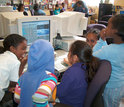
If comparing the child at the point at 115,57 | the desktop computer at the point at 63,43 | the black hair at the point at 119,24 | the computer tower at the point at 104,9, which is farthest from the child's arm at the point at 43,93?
the computer tower at the point at 104,9

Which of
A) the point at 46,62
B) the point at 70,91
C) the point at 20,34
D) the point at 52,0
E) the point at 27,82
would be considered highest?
the point at 52,0

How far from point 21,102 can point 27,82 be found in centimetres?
15

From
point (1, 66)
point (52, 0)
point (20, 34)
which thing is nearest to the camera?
point (1, 66)

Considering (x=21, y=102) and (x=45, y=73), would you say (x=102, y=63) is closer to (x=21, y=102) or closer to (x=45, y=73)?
(x=45, y=73)

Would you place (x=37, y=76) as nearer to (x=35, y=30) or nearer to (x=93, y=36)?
(x=35, y=30)

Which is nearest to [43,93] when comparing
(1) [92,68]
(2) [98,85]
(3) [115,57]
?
(2) [98,85]

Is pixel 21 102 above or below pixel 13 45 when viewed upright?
below

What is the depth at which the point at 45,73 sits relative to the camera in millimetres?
901

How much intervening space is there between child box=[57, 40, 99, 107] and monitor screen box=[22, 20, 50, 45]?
578 millimetres

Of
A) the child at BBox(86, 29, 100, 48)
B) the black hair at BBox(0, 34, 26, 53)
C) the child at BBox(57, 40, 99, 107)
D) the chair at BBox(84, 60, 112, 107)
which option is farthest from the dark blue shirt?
the child at BBox(86, 29, 100, 48)

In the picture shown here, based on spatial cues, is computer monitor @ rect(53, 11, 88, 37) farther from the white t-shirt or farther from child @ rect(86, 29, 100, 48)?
the white t-shirt

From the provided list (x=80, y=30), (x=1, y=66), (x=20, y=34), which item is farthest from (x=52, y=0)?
(x=1, y=66)

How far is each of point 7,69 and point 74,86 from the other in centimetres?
54

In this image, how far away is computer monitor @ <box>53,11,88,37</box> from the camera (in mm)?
1943
